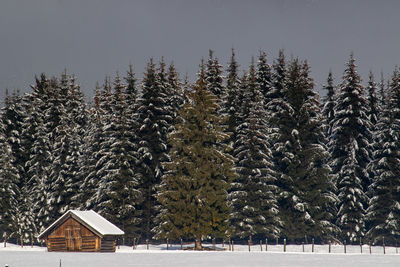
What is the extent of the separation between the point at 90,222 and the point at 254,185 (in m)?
17.7

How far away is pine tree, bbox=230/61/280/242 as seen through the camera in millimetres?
67062

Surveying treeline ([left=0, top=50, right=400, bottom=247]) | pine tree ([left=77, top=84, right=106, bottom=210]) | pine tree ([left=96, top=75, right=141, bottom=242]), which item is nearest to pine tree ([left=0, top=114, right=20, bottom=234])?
treeline ([left=0, top=50, right=400, bottom=247])

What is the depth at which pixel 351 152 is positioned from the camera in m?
69.2

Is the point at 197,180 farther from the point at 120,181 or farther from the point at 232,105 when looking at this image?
the point at 232,105

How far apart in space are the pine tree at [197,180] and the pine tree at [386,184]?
49.0 ft

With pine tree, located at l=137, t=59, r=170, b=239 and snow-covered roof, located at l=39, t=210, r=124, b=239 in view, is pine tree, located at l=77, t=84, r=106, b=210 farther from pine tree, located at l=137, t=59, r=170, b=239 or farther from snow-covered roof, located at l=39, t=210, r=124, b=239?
snow-covered roof, located at l=39, t=210, r=124, b=239

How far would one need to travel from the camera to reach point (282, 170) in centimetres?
7200

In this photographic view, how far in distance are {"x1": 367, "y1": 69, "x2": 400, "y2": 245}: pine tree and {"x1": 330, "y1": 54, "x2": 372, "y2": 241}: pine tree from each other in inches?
57.7

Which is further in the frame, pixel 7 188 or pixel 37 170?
pixel 37 170

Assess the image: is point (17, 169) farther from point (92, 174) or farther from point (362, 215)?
point (362, 215)

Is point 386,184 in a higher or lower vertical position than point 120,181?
lower

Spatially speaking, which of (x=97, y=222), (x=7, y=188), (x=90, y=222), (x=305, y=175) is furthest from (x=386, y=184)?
(x=7, y=188)

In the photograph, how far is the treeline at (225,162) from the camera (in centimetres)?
6444

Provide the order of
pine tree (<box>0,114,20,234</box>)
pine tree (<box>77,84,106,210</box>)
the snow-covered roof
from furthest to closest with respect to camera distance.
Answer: pine tree (<box>0,114,20,234</box>)
pine tree (<box>77,84,106,210</box>)
the snow-covered roof
